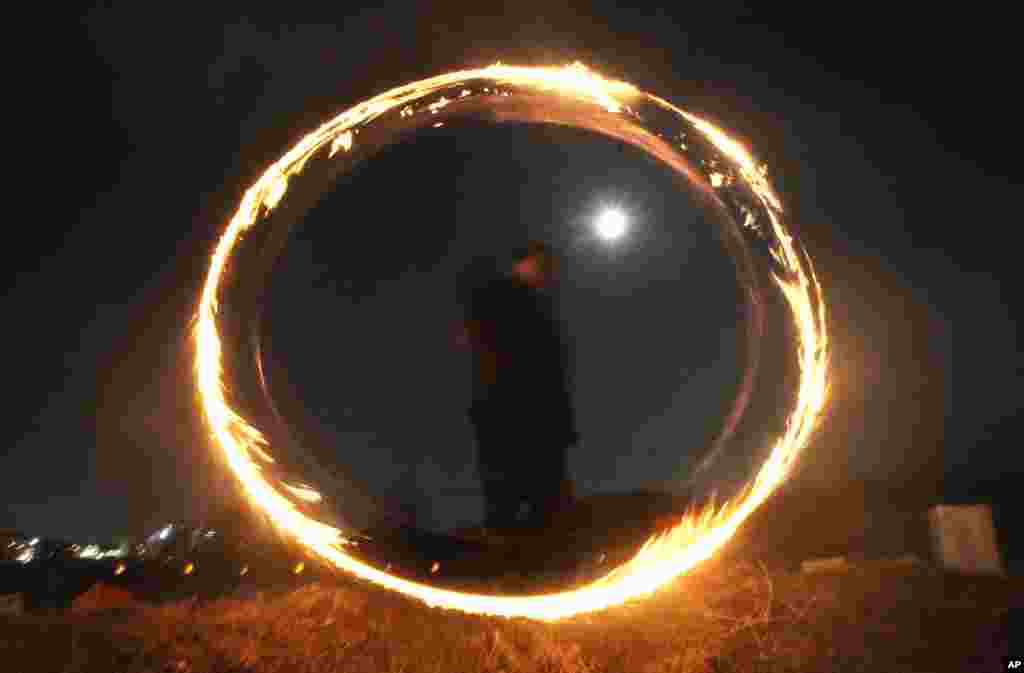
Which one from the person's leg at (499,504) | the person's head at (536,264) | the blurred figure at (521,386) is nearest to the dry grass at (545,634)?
the person's leg at (499,504)

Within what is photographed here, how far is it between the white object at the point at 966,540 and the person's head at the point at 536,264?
3789mm

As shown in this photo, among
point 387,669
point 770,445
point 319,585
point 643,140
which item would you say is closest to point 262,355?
point 319,585

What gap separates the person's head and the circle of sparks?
1.24m

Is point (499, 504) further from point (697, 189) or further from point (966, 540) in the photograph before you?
point (966, 540)

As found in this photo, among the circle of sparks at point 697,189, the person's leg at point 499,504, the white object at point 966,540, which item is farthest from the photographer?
the person's leg at point 499,504

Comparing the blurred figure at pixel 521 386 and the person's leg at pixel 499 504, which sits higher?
the blurred figure at pixel 521 386

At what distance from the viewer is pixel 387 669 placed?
3984 mm

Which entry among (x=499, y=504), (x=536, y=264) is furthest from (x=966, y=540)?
(x=536, y=264)

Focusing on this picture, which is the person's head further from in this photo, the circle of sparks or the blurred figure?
the circle of sparks

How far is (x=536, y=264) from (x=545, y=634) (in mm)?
3367

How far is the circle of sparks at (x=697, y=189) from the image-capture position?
15.4ft

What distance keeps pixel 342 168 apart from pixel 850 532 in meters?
5.74

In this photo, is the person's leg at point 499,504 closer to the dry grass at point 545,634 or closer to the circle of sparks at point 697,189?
the circle of sparks at point 697,189

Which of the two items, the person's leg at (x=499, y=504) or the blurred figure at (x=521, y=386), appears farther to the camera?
the blurred figure at (x=521, y=386)
